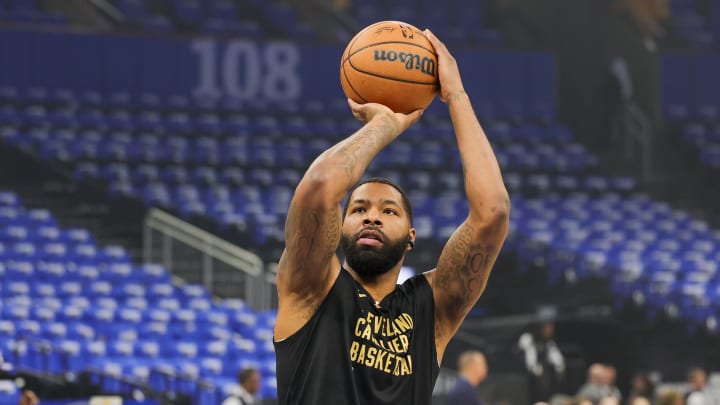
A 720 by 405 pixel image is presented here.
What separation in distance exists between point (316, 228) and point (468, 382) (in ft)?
17.5

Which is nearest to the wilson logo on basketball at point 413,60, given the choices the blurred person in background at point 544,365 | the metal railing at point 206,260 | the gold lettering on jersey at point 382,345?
the gold lettering on jersey at point 382,345

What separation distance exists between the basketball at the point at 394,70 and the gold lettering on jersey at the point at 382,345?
1.87 feet

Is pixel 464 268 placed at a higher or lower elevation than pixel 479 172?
lower

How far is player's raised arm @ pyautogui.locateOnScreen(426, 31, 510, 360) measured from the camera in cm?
312

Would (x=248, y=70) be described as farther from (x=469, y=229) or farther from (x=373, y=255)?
(x=373, y=255)

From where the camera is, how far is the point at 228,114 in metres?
21.2

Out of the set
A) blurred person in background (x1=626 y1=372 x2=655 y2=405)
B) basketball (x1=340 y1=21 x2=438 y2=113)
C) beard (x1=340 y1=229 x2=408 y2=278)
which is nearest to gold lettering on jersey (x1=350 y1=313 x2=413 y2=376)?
beard (x1=340 y1=229 x2=408 y2=278)

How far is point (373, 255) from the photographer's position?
9.87ft

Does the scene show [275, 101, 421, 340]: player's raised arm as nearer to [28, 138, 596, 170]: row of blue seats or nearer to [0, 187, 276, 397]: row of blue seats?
[0, 187, 276, 397]: row of blue seats

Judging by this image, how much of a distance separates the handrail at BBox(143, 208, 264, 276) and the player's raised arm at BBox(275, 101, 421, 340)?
1191 centimetres

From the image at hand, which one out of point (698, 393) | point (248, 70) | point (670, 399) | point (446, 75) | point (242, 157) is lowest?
point (698, 393)

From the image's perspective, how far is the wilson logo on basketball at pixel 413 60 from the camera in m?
3.25

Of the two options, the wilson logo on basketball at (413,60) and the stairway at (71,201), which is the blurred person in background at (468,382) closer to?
the wilson logo on basketball at (413,60)

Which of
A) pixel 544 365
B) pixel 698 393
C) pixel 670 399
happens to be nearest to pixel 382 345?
pixel 670 399
